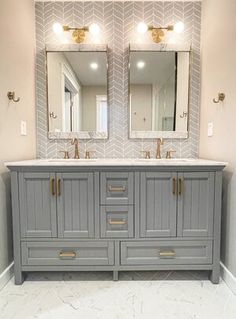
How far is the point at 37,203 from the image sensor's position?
5.57 ft

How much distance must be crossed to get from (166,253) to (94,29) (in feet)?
6.79

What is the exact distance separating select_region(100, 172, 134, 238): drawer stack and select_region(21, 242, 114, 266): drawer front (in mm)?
119

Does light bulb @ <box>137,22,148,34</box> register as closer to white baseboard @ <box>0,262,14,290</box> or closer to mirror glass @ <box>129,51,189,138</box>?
mirror glass @ <box>129,51,189,138</box>

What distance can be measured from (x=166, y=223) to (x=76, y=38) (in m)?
1.86

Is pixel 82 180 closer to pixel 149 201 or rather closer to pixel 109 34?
pixel 149 201

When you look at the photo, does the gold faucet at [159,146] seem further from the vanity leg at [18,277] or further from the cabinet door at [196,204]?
the vanity leg at [18,277]

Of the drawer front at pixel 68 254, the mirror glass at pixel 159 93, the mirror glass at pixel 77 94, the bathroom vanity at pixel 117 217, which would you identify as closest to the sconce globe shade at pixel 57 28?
the mirror glass at pixel 77 94

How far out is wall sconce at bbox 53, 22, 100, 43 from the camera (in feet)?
7.20

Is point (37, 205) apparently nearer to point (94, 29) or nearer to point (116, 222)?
point (116, 222)

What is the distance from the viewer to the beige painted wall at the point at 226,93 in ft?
5.49

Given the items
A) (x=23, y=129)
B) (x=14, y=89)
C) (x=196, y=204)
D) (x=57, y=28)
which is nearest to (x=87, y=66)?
(x=57, y=28)

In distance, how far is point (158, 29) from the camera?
221 centimetres

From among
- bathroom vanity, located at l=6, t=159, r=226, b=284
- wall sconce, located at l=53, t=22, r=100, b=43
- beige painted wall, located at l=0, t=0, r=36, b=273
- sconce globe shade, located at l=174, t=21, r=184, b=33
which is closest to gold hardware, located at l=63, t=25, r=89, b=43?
wall sconce, located at l=53, t=22, r=100, b=43

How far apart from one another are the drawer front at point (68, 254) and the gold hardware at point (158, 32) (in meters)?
1.88
